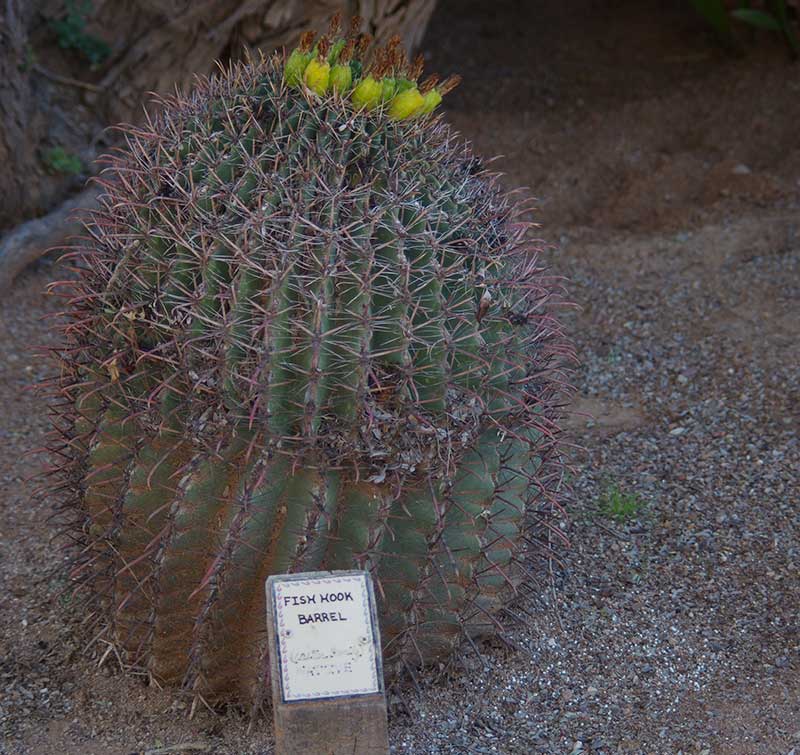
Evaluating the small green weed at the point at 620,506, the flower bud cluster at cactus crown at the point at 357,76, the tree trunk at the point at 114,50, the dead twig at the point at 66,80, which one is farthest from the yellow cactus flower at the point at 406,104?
the dead twig at the point at 66,80

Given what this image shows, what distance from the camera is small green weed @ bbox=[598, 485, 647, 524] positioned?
333 centimetres

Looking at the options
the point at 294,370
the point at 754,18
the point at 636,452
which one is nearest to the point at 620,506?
the point at 636,452

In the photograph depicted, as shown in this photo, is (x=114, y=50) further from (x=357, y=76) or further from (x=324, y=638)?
(x=324, y=638)

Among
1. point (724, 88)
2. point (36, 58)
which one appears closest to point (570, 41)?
point (724, 88)

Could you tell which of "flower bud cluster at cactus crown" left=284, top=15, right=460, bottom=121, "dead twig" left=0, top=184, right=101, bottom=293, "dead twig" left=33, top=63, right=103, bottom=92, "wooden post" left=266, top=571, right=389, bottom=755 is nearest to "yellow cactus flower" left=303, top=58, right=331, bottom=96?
"flower bud cluster at cactus crown" left=284, top=15, right=460, bottom=121

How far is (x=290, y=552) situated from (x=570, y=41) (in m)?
5.85

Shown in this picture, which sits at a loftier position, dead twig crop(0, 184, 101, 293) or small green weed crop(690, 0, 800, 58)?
small green weed crop(690, 0, 800, 58)

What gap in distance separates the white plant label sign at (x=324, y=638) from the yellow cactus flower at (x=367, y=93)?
948 millimetres

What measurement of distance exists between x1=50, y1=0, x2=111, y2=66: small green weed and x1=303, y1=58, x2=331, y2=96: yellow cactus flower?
3.25 m

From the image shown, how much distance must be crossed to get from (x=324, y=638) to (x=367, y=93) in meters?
1.07

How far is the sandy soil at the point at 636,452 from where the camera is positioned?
8.34 ft

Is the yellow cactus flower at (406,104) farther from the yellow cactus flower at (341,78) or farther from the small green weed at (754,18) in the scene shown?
the small green weed at (754,18)

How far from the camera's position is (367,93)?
222cm

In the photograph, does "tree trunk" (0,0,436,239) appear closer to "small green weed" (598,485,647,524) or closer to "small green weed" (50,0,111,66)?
"small green weed" (50,0,111,66)
